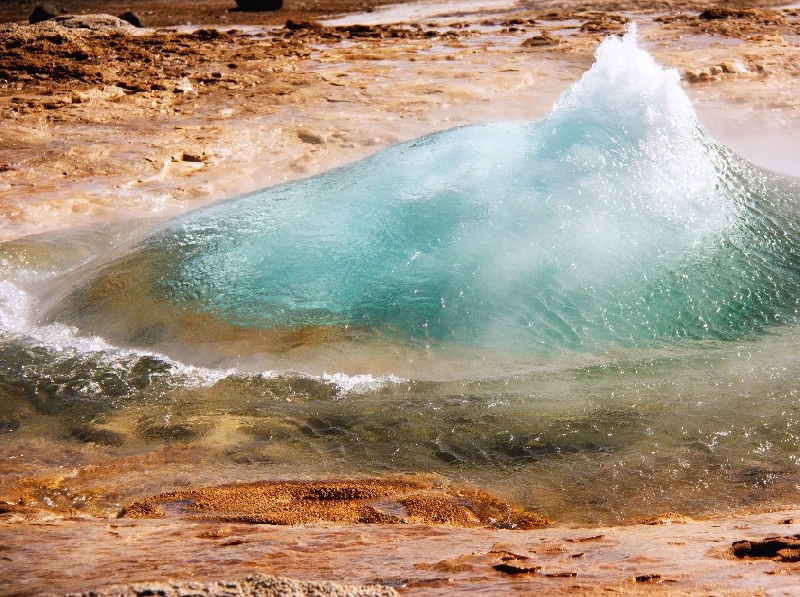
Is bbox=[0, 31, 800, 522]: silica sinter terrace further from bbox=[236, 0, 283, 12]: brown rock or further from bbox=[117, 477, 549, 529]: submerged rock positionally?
bbox=[236, 0, 283, 12]: brown rock

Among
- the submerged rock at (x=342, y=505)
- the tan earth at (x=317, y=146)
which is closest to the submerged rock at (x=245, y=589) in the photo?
the tan earth at (x=317, y=146)

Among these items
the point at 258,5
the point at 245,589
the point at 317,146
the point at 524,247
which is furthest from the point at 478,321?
the point at 258,5

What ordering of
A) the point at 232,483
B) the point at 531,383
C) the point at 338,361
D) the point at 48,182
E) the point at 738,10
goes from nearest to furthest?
the point at 232,483 → the point at 531,383 → the point at 338,361 → the point at 48,182 → the point at 738,10

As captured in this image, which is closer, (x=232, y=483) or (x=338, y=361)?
(x=232, y=483)

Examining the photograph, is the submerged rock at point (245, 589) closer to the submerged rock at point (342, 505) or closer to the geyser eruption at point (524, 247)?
the submerged rock at point (342, 505)

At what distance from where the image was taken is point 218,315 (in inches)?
143

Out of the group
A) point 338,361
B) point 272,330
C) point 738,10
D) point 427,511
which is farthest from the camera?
point 738,10

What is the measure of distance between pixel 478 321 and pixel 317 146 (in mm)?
2862

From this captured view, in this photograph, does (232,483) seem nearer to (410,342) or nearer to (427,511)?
(427,511)

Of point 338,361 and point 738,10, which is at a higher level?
point 738,10

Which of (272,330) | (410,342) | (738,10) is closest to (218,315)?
(272,330)

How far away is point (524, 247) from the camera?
3.71m

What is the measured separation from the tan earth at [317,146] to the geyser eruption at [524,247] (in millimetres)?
1106

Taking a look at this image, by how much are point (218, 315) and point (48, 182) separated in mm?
2446
